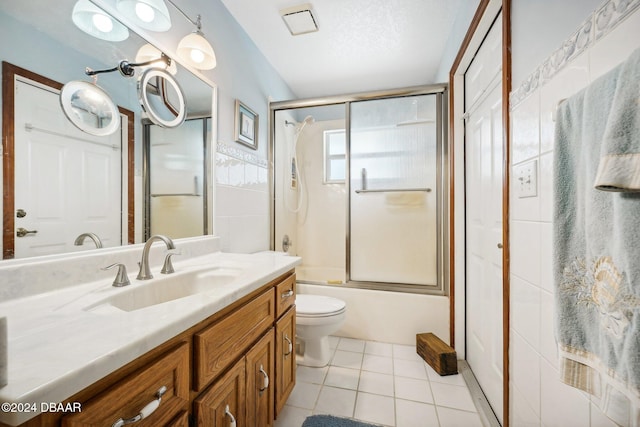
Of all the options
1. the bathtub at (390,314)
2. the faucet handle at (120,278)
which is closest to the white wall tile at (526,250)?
the bathtub at (390,314)

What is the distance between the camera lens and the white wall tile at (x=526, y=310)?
2.77ft

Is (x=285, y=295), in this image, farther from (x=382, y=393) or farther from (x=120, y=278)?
(x=382, y=393)

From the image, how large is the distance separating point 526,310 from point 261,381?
3.20ft

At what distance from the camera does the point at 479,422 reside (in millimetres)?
1257

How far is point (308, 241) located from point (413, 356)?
150cm

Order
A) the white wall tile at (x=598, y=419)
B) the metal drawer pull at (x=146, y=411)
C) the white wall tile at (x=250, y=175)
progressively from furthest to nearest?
the white wall tile at (x=250, y=175)
the white wall tile at (x=598, y=419)
the metal drawer pull at (x=146, y=411)

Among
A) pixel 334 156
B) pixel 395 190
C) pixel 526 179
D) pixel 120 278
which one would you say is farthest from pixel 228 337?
pixel 334 156

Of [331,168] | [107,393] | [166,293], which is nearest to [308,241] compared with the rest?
[331,168]

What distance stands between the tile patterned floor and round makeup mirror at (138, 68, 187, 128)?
5.04 feet

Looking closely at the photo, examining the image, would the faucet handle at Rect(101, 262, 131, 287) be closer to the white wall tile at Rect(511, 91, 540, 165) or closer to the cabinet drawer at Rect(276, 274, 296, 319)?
the cabinet drawer at Rect(276, 274, 296, 319)

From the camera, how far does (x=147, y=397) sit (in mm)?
529

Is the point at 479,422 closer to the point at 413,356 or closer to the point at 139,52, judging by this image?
the point at 413,356

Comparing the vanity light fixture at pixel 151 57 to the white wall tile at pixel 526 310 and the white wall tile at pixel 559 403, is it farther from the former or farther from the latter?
the white wall tile at pixel 559 403

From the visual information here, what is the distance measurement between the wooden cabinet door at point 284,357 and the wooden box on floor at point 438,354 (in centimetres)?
93
